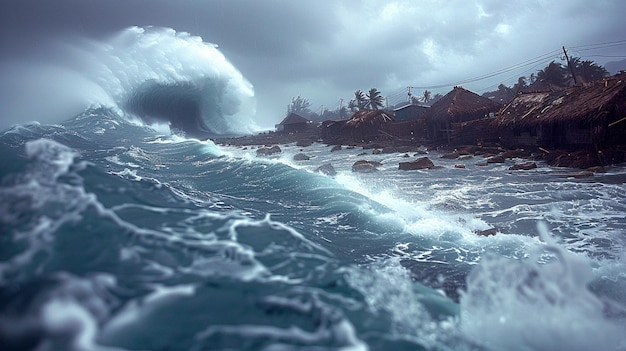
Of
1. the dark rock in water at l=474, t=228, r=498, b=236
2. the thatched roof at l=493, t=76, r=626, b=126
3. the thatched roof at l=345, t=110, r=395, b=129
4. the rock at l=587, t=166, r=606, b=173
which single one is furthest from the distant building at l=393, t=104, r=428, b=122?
the dark rock in water at l=474, t=228, r=498, b=236

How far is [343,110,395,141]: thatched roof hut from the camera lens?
28.1 metres

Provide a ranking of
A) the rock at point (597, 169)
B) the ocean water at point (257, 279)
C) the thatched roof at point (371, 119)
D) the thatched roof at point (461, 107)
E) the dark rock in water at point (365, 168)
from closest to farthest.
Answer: the ocean water at point (257, 279) < the rock at point (597, 169) < the dark rock in water at point (365, 168) < the thatched roof at point (461, 107) < the thatched roof at point (371, 119)

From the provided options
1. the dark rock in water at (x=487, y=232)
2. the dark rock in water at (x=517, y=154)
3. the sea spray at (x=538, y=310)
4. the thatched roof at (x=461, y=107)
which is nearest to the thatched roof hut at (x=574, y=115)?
the dark rock in water at (x=517, y=154)

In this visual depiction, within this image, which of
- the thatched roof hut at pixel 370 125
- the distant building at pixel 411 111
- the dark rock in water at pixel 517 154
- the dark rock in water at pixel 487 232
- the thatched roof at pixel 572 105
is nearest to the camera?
the dark rock in water at pixel 487 232

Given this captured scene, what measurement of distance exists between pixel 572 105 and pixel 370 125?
1583cm

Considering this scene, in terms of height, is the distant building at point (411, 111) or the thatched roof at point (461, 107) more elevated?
the distant building at point (411, 111)

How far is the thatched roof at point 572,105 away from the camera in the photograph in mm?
12086

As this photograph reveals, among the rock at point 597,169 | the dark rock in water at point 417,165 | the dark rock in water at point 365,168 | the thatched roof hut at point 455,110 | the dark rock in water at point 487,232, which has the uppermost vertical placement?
the thatched roof hut at point 455,110

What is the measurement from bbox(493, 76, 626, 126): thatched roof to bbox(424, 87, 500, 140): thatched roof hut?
366 cm

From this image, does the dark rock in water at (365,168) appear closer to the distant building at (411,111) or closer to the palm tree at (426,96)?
the distant building at (411,111)

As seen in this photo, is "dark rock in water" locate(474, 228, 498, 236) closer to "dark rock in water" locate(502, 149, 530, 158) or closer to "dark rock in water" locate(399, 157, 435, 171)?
"dark rock in water" locate(399, 157, 435, 171)

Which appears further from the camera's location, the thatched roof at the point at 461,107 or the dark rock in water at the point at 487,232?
the thatched roof at the point at 461,107

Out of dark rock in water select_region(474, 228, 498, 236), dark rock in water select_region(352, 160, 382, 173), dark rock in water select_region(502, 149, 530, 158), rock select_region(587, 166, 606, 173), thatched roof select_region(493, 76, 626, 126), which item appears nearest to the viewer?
dark rock in water select_region(474, 228, 498, 236)

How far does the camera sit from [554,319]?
246 cm
